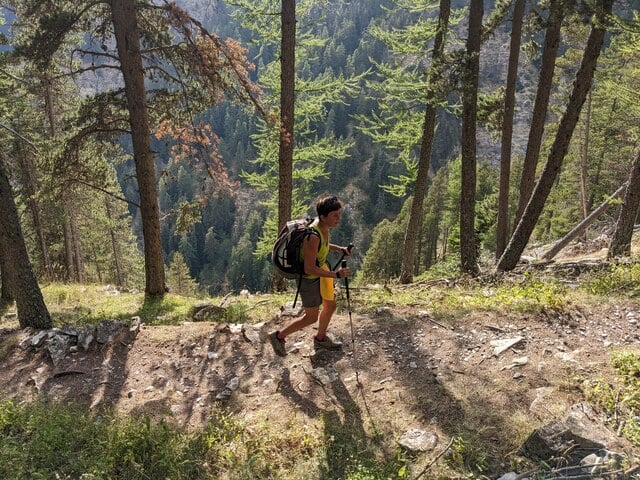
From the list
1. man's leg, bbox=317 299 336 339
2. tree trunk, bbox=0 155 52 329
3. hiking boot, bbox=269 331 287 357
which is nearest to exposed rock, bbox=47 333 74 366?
tree trunk, bbox=0 155 52 329

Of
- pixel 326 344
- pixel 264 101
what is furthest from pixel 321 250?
pixel 264 101

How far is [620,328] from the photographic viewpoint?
5711 millimetres

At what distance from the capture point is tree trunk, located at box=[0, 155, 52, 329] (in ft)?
22.3

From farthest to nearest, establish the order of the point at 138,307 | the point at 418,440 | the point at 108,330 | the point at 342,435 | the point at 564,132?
the point at 138,307 → the point at 564,132 → the point at 108,330 → the point at 342,435 → the point at 418,440

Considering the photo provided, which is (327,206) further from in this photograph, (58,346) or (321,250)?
(58,346)

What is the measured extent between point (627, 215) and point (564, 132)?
2323 mm

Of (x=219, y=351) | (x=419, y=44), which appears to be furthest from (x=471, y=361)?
(x=419, y=44)

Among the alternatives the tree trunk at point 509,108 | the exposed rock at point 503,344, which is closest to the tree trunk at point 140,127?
the exposed rock at point 503,344

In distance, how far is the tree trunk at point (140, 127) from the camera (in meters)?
9.32

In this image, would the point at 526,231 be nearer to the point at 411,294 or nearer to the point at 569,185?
the point at 411,294

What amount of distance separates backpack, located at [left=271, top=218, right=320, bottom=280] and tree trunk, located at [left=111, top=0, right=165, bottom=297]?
21.1ft

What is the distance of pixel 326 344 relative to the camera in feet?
19.2

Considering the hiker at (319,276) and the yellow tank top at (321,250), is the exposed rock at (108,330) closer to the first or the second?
the hiker at (319,276)

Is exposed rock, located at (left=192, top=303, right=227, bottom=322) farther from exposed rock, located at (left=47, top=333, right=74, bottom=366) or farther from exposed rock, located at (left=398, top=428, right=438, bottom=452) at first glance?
exposed rock, located at (left=398, top=428, right=438, bottom=452)
